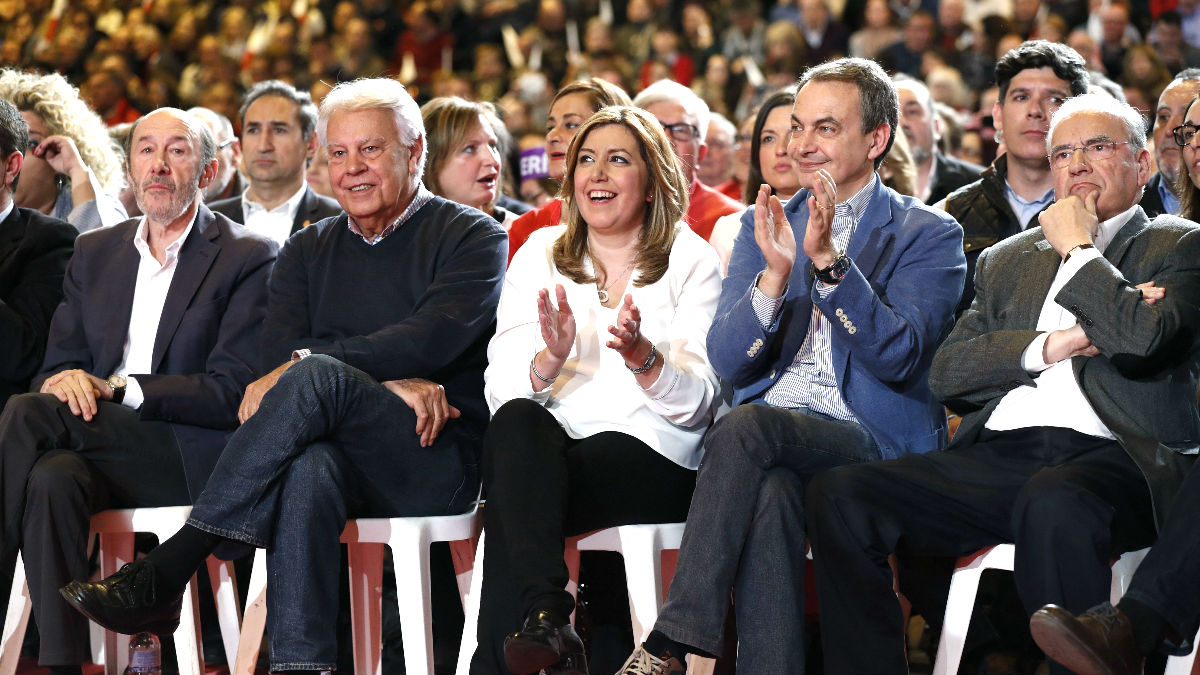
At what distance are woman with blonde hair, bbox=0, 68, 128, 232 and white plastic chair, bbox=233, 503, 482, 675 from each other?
5.74 feet

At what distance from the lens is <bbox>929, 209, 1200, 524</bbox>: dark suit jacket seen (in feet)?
8.41

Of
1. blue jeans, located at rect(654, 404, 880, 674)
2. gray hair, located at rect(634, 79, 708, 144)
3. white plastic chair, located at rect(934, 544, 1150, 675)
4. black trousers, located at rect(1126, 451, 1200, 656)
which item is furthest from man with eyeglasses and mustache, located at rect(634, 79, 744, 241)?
black trousers, located at rect(1126, 451, 1200, 656)

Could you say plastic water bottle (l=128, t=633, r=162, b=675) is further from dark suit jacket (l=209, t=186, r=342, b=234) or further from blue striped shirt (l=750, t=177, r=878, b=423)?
dark suit jacket (l=209, t=186, r=342, b=234)

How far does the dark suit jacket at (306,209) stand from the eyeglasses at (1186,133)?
2.70m

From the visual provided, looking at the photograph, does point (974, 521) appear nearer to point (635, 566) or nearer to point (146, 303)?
point (635, 566)

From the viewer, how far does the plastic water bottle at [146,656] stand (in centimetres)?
318

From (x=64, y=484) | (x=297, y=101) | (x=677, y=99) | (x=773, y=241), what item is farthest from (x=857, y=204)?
(x=297, y=101)

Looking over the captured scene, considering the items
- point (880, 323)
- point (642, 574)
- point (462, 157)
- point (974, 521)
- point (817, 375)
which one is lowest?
point (642, 574)

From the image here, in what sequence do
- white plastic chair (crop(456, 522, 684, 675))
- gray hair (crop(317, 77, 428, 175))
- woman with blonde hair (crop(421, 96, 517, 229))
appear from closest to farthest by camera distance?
white plastic chair (crop(456, 522, 684, 675))
gray hair (crop(317, 77, 428, 175))
woman with blonde hair (crop(421, 96, 517, 229))

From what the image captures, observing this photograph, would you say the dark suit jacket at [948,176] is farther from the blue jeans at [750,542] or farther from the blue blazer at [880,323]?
the blue jeans at [750,542]

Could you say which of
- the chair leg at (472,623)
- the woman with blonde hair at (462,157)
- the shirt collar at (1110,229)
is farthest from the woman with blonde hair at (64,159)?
the shirt collar at (1110,229)

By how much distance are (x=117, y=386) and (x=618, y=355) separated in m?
1.29

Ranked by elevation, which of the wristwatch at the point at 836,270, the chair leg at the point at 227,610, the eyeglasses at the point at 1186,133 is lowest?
the chair leg at the point at 227,610

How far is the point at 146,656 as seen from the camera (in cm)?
319
